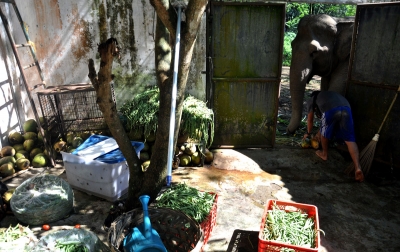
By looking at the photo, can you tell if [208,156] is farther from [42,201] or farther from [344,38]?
[344,38]

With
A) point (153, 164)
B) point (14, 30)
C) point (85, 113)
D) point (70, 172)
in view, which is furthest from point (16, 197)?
point (14, 30)

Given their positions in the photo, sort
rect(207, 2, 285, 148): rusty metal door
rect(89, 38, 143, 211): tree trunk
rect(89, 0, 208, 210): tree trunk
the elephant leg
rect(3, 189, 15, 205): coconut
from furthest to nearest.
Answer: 1. the elephant leg
2. rect(207, 2, 285, 148): rusty metal door
3. rect(3, 189, 15, 205): coconut
4. rect(89, 0, 208, 210): tree trunk
5. rect(89, 38, 143, 211): tree trunk

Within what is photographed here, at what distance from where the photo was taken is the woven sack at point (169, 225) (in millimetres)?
3088

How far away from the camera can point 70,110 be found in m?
6.16

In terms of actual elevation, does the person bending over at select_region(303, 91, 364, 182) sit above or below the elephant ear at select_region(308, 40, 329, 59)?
below

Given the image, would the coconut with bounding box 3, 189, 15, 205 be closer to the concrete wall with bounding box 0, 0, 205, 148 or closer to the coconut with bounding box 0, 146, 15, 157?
the coconut with bounding box 0, 146, 15, 157

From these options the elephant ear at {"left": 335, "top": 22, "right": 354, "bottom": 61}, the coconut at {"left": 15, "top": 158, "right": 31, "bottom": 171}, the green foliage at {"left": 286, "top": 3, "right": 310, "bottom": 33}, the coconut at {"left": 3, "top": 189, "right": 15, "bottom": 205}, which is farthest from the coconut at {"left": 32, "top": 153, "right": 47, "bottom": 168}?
the green foliage at {"left": 286, "top": 3, "right": 310, "bottom": 33}

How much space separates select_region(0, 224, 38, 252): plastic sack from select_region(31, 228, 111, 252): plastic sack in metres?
0.16

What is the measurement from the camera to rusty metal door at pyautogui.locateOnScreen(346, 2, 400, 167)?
5.10m

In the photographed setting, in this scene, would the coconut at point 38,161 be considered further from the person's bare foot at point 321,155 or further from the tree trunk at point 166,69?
the person's bare foot at point 321,155

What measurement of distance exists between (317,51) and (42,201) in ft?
17.8

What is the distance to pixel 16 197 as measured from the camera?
394cm

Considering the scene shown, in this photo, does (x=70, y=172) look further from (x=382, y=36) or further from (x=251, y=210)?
(x=382, y=36)

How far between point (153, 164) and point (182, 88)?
886 mm
